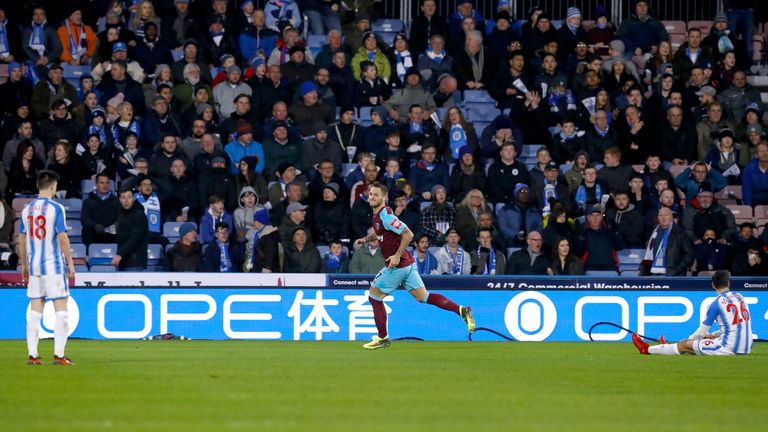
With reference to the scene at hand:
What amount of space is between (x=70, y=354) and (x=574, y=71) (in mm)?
14294

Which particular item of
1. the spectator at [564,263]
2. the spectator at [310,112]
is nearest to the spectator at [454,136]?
the spectator at [310,112]

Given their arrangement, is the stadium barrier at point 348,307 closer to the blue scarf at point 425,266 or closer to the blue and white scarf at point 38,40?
the blue scarf at point 425,266

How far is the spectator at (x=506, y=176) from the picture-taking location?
24719mm

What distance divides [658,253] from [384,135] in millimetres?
5737

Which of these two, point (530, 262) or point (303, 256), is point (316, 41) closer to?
point (303, 256)

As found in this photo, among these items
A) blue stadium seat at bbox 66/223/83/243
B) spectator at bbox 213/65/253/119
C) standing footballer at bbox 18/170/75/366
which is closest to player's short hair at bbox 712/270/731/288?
standing footballer at bbox 18/170/75/366

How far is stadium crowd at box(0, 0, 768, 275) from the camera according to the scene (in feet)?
76.6

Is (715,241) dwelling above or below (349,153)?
below

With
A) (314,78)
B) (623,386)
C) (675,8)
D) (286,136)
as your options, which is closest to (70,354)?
(623,386)

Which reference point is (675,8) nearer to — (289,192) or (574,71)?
(574,71)

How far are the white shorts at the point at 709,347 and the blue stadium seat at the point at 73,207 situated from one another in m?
12.1

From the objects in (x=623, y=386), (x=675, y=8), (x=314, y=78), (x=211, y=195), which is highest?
(x=675, y=8)

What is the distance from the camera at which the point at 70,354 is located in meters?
16.5

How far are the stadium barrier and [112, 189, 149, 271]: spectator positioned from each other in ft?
3.98
